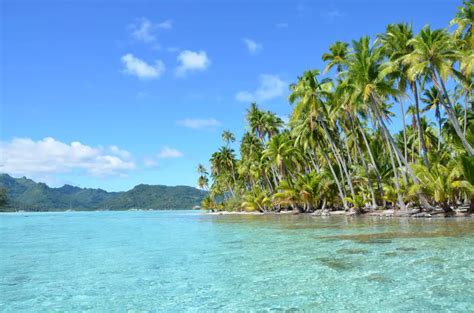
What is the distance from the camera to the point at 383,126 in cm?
2819

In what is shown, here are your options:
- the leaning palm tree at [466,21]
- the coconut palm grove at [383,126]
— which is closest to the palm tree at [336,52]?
the coconut palm grove at [383,126]

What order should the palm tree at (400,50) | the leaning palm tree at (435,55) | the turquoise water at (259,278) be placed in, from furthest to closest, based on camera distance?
the palm tree at (400,50), the leaning palm tree at (435,55), the turquoise water at (259,278)

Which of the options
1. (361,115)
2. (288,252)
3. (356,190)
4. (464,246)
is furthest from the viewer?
(356,190)

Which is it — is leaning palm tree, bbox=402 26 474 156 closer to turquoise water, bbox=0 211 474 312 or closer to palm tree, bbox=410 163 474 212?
palm tree, bbox=410 163 474 212

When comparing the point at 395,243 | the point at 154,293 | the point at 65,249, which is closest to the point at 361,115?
the point at 395,243

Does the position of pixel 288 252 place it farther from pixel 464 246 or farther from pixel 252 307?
pixel 252 307

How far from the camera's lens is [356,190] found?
139 feet

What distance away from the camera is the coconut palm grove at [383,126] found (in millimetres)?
24672

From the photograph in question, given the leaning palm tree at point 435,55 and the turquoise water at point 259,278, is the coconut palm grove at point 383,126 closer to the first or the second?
the leaning palm tree at point 435,55

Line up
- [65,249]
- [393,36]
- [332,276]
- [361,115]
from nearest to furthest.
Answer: [332,276] → [65,249] → [393,36] → [361,115]

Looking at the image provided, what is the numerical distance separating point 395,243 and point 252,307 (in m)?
8.70

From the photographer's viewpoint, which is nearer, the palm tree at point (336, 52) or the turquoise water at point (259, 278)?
the turquoise water at point (259, 278)

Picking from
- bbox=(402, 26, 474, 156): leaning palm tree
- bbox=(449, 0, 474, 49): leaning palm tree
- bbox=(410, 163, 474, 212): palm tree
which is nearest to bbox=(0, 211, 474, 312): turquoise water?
bbox=(410, 163, 474, 212): palm tree

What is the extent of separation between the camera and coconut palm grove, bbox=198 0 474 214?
971 inches
